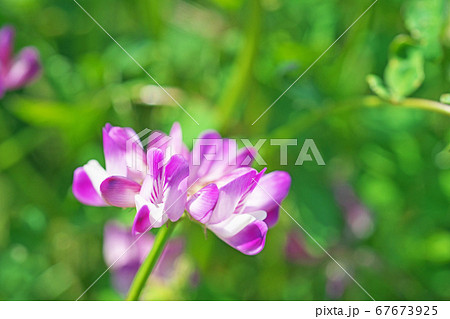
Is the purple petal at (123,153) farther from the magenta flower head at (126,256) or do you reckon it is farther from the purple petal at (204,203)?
the magenta flower head at (126,256)

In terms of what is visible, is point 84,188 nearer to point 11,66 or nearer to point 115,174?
point 115,174

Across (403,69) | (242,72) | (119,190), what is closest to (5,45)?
(242,72)

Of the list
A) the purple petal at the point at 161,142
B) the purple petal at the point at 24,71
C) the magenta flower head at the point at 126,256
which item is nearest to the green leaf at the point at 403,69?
the purple petal at the point at 161,142

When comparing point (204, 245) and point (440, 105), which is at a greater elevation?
point (440, 105)
